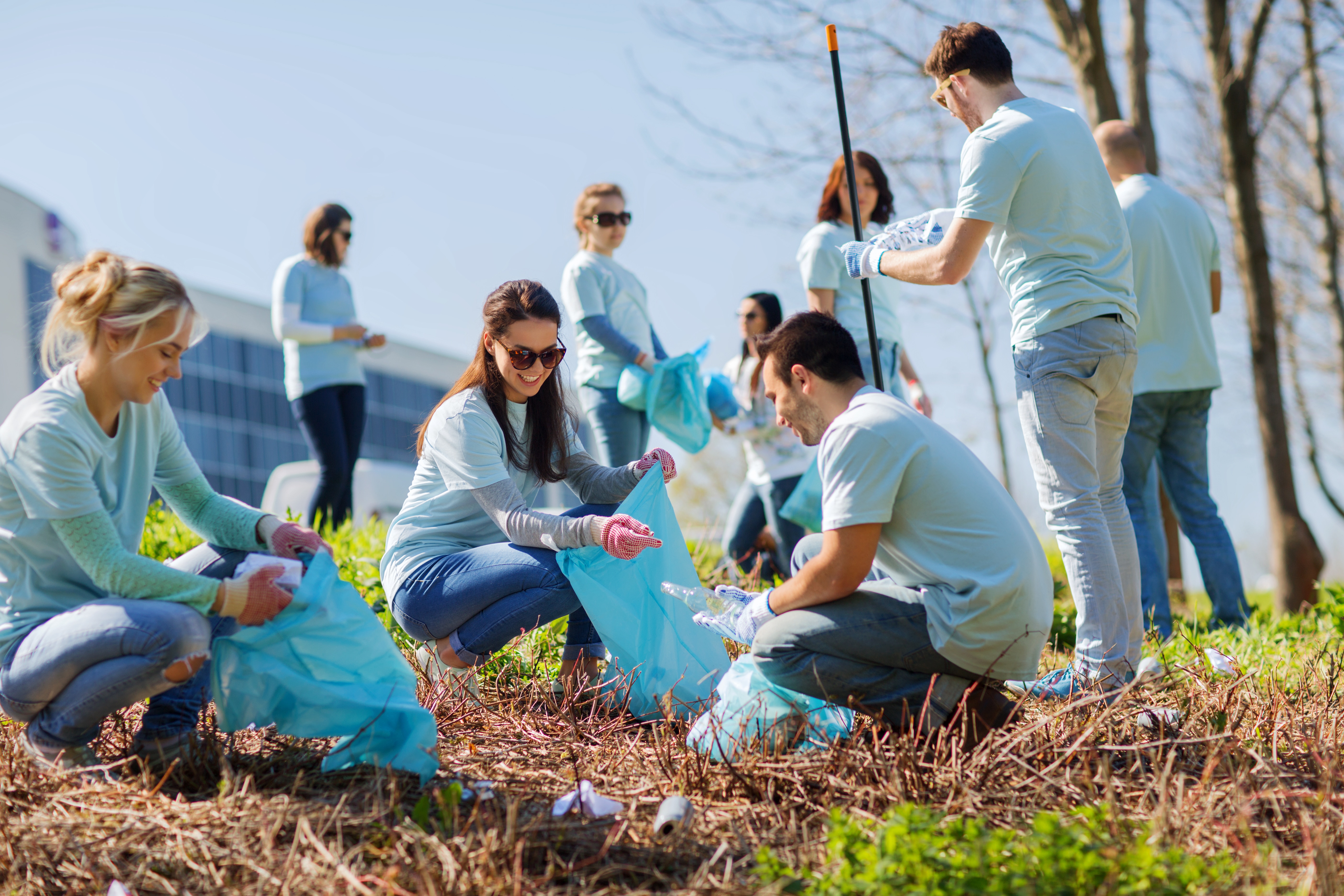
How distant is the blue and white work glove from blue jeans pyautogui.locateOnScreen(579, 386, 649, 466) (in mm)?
1888

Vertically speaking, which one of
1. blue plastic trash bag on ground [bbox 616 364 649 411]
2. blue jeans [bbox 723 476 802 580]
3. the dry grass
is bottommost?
blue jeans [bbox 723 476 802 580]

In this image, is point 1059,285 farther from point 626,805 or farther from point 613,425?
point 613,425

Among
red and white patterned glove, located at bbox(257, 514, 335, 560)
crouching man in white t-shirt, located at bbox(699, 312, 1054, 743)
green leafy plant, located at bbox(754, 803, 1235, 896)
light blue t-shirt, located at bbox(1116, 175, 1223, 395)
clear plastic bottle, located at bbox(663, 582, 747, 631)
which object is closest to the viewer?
green leafy plant, located at bbox(754, 803, 1235, 896)

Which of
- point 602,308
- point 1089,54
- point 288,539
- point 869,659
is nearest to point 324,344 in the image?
point 602,308

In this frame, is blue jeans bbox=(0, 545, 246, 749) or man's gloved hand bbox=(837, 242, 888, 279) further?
man's gloved hand bbox=(837, 242, 888, 279)

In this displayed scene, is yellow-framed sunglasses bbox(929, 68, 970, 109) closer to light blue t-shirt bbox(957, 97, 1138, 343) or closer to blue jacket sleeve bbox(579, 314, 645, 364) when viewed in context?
light blue t-shirt bbox(957, 97, 1138, 343)

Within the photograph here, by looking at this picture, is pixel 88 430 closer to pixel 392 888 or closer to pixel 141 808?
pixel 141 808

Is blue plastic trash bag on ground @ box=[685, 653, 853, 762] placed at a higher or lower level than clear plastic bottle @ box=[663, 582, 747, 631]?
lower

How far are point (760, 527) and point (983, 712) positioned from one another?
9.90 feet

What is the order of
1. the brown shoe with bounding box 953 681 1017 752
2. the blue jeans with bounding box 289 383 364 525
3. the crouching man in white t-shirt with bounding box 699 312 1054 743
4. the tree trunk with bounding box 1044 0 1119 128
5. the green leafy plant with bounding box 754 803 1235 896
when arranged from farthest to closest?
the tree trunk with bounding box 1044 0 1119 128 < the blue jeans with bounding box 289 383 364 525 < the brown shoe with bounding box 953 681 1017 752 < the crouching man in white t-shirt with bounding box 699 312 1054 743 < the green leafy plant with bounding box 754 803 1235 896

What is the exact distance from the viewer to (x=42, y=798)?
2344 mm

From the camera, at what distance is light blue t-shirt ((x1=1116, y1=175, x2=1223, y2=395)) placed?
433 cm

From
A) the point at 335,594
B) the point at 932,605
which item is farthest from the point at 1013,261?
the point at 335,594

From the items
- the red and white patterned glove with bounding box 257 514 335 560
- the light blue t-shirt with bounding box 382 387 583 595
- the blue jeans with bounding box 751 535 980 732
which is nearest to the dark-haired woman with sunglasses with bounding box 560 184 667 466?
the light blue t-shirt with bounding box 382 387 583 595
